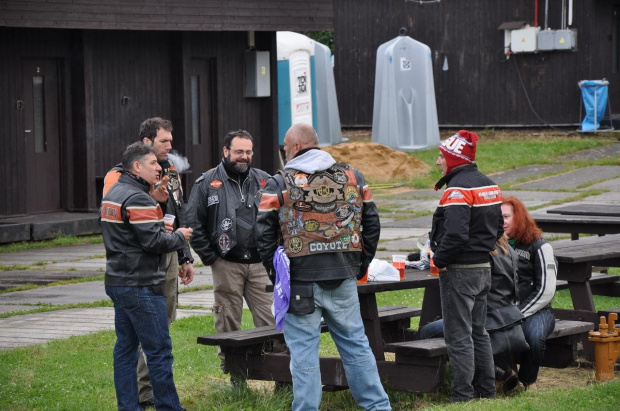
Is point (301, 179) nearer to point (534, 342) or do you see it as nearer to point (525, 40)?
point (534, 342)

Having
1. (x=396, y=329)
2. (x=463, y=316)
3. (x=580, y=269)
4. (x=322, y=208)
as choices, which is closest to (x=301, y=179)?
(x=322, y=208)

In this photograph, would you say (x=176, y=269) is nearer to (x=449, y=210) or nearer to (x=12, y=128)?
(x=449, y=210)

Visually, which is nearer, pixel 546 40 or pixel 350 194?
pixel 350 194

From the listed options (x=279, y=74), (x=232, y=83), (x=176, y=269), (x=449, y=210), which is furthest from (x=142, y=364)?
(x=279, y=74)

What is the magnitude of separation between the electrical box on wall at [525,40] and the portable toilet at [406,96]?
2276mm

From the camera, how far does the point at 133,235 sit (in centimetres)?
723

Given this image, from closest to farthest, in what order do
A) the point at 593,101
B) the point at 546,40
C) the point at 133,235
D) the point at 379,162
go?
the point at 133,235 → the point at 379,162 → the point at 593,101 → the point at 546,40

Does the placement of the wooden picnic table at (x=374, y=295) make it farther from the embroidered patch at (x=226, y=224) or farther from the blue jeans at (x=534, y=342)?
the embroidered patch at (x=226, y=224)

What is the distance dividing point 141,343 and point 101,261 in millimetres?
8566

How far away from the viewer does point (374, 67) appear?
33.9 meters

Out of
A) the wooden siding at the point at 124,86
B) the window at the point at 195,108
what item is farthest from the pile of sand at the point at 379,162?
the wooden siding at the point at 124,86

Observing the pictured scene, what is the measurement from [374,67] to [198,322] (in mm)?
23769

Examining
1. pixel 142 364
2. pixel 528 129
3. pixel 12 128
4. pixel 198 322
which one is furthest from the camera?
pixel 528 129

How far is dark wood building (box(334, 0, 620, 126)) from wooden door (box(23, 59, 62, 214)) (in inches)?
610
